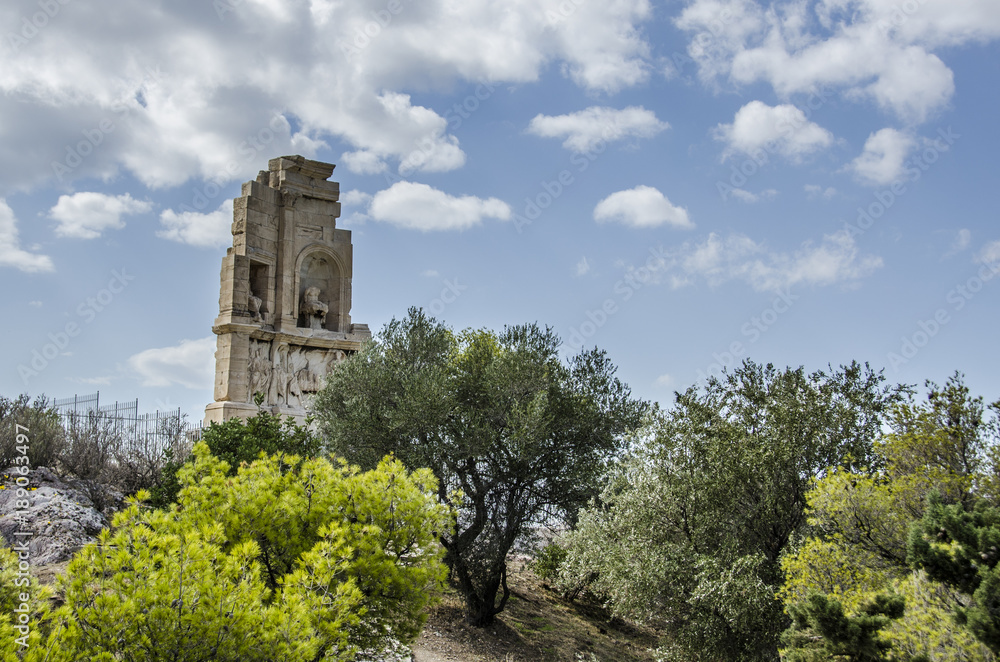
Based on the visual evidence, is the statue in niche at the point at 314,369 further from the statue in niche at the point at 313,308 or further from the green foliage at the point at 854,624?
the green foliage at the point at 854,624

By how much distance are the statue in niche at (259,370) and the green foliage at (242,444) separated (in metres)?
5.71

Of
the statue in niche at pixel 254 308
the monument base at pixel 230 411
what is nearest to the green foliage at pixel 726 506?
the monument base at pixel 230 411

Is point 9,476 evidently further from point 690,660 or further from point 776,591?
point 776,591

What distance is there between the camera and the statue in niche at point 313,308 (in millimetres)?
24141

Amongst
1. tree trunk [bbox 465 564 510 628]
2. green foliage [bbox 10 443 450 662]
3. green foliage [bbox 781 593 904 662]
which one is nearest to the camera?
green foliage [bbox 10 443 450 662]

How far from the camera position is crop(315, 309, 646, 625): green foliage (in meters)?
16.2

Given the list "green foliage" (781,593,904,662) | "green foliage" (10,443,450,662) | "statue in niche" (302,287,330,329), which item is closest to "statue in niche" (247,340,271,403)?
"statue in niche" (302,287,330,329)

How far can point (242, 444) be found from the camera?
15.2 m

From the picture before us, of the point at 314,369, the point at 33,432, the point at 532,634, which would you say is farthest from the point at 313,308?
the point at 532,634

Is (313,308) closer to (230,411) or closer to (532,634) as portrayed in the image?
(230,411)

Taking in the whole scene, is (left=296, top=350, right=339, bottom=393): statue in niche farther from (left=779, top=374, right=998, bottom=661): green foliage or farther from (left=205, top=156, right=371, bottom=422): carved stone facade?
(left=779, top=374, right=998, bottom=661): green foliage

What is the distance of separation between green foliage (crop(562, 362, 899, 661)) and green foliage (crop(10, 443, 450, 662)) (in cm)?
575

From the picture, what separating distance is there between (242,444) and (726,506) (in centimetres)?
925

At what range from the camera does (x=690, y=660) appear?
43.1ft
